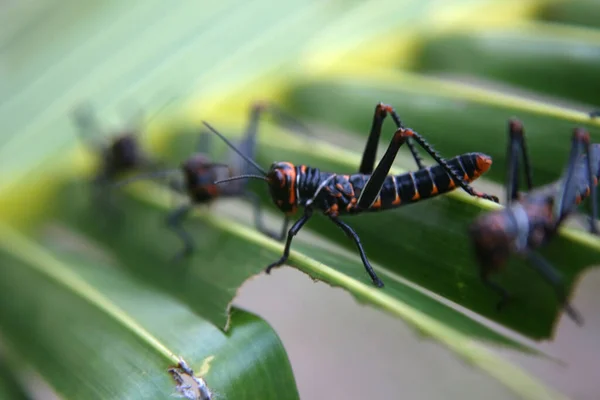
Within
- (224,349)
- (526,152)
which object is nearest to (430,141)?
(526,152)

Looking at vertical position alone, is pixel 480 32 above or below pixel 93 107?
above

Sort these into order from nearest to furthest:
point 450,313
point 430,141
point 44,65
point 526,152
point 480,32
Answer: point 450,313 → point 526,152 → point 430,141 → point 480,32 → point 44,65

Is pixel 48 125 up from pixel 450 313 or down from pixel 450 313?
up

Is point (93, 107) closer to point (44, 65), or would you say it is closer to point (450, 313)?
point (44, 65)

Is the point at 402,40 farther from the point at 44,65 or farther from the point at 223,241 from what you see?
the point at 44,65

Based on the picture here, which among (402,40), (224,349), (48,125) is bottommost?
(224,349)

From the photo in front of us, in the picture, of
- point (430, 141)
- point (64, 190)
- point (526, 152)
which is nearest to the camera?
point (526, 152)

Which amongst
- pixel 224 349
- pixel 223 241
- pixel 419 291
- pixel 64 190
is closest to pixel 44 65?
pixel 64 190

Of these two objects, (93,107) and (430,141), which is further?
(93,107)

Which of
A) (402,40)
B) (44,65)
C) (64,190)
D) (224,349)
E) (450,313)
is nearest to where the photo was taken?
(450,313)
